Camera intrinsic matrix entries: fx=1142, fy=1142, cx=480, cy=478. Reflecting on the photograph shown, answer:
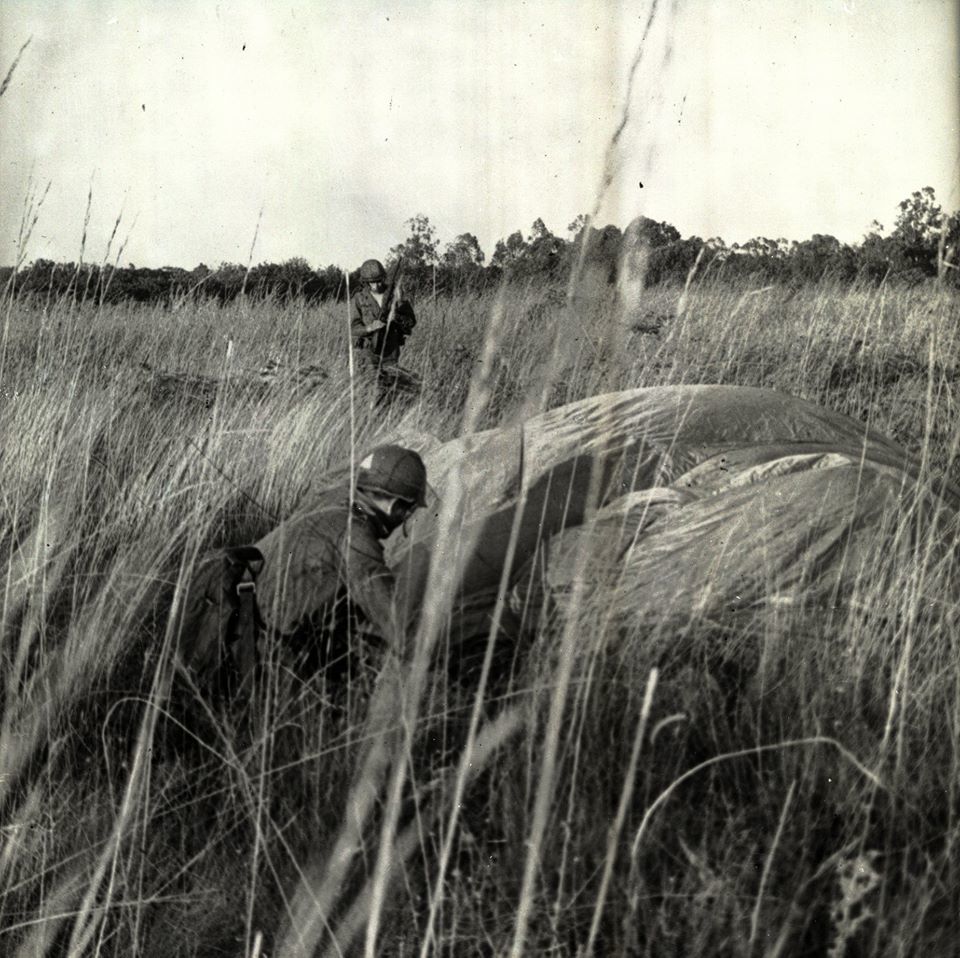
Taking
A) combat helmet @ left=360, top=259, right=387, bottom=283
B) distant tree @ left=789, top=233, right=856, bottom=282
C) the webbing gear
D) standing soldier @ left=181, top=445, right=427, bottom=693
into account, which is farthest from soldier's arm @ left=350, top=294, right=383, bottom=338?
distant tree @ left=789, top=233, right=856, bottom=282

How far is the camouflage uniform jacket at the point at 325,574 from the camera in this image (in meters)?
2.48

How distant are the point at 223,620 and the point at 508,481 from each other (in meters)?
1.01

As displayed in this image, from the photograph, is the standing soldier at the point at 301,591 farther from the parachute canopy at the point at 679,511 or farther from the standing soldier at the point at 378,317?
the standing soldier at the point at 378,317

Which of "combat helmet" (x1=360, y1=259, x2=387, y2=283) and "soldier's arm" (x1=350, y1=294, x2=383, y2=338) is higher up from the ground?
"combat helmet" (x1=360, y1=259, x2=387, y2=283)

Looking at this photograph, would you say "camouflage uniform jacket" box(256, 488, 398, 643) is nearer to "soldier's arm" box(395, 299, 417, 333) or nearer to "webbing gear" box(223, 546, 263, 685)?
"webbing gear" box(223, 546, 263, 685)

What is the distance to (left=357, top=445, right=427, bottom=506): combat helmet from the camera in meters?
2.78

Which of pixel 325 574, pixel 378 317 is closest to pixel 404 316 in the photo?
pixel 378 317

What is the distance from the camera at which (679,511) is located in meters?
2.93

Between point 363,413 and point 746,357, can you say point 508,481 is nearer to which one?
point 363,413

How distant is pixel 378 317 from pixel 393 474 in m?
4.21

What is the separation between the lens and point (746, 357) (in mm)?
6840

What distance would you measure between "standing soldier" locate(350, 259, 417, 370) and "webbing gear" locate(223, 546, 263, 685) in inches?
157

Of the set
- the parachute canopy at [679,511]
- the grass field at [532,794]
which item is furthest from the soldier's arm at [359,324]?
the grass field at [532,794]

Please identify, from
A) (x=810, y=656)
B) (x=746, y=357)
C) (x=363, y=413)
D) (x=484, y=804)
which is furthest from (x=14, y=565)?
(x=746, y=357)
